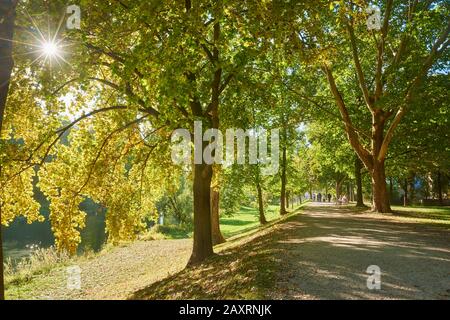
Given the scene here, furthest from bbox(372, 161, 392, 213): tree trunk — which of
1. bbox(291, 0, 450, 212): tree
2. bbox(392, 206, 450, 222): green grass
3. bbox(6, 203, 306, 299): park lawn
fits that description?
bbox(6, 203, 306, 299): park lawn

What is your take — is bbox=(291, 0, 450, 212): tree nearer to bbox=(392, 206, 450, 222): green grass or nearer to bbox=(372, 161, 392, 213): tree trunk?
bbox=(372, 161, 392, 213): tree trunk

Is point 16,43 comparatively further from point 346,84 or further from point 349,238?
point 346,84

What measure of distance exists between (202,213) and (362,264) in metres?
6.65

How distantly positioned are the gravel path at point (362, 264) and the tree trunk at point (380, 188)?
982 centimetres

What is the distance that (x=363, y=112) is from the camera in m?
28.5

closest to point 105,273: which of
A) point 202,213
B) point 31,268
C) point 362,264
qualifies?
point 31,268

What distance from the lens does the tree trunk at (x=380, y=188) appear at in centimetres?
2465

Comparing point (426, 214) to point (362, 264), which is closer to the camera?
point (362, 264)

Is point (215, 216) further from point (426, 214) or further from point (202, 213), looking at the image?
point (426, 214)

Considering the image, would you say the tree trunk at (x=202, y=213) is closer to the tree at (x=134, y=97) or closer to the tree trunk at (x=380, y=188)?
the tree at (x=134, y=97)

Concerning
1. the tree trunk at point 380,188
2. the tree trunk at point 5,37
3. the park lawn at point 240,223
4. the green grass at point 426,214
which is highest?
the tree trunk at point 5,37

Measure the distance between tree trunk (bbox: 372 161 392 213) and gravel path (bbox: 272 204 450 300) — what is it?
9.82 meters

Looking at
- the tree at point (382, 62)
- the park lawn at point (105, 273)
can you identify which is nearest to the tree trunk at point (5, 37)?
the park lawn at point (105, 273)

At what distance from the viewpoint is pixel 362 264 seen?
9289mm
